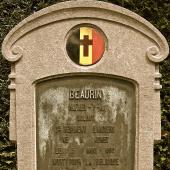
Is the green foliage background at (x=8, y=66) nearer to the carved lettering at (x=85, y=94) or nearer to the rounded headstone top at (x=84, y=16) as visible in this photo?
the carved lettering at (x=85, y=94)

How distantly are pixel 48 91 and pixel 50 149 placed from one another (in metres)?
0.58

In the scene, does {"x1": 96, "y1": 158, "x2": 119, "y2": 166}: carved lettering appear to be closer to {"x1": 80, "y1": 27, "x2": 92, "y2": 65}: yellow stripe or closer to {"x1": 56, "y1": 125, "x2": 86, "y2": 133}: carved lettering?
{"x1": 56, "y1": 125, "x2": 86, "y2": 133}: carved lettering

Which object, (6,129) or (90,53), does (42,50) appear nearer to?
(90,53)

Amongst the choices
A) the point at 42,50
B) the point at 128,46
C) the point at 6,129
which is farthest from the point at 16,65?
the point at 6,129

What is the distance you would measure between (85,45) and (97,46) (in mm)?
120

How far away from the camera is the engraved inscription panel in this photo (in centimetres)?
521

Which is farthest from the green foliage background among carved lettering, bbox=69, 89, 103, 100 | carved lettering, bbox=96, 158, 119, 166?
carved lettering, bbox=69, 89, 103, 100

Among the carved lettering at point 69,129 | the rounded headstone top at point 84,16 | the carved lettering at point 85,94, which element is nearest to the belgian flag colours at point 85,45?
the rounded headstone top at point 84,16

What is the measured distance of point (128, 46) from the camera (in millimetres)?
5113

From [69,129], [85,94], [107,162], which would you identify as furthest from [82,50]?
[107,162]

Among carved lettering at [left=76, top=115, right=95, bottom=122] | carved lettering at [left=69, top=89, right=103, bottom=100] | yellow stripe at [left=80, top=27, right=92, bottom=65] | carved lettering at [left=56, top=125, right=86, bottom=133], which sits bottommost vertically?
carved lettering at [left=56, top=125, right=86, bottom=133]

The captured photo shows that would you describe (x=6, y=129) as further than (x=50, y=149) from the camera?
Yes

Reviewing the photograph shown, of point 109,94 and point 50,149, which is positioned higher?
point 109,94

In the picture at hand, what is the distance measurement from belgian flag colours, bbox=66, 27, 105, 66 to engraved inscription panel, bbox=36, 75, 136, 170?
0.60 feet
